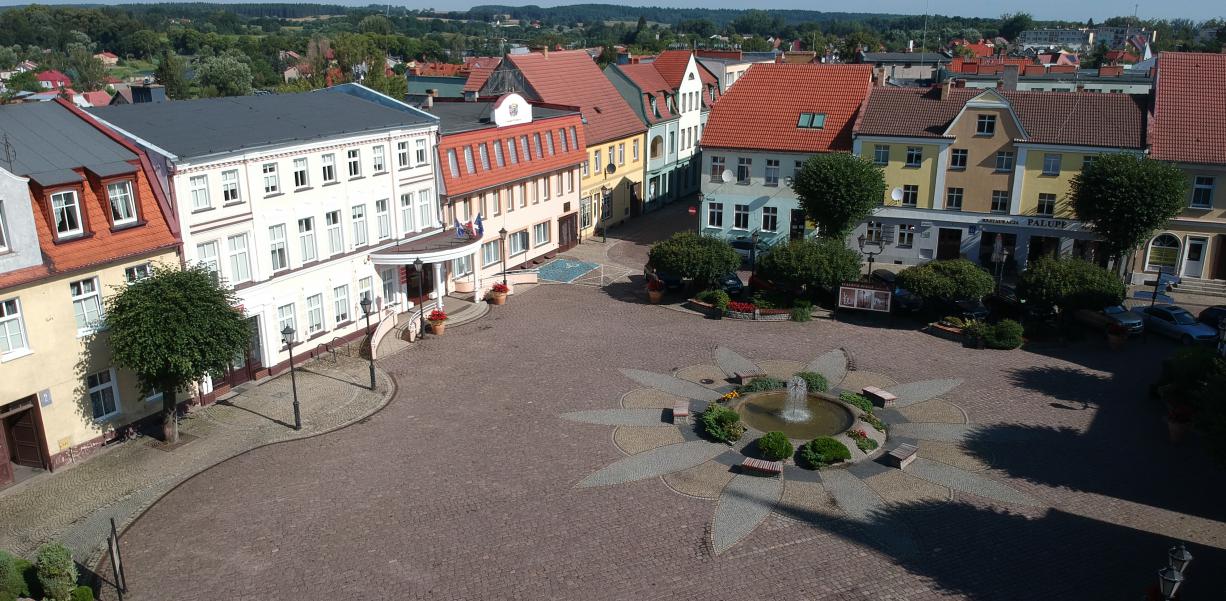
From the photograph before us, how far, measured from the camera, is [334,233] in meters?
34.9

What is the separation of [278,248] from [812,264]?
2216 centimetres

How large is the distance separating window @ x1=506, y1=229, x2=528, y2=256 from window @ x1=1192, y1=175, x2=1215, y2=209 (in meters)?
33.7

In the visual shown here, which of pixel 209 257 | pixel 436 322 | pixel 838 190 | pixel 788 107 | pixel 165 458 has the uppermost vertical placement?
pixel 788 107

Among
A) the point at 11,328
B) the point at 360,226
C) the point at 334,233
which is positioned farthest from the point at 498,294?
the point at 11,328

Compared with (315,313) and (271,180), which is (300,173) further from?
(315,313)

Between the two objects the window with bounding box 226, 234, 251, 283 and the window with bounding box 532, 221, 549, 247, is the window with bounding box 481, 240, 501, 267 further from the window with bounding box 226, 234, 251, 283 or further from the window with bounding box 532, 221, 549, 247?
the window with bounding box 226, 234, 251, 283

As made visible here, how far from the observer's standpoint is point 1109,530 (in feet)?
71.6

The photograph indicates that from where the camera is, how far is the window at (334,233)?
34.5 metres

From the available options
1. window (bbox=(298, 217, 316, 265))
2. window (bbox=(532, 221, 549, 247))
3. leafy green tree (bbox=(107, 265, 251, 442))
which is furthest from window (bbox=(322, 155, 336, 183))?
window (bbox=(532, 221, 549, 247))

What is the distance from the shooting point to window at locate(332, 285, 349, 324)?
3531cm

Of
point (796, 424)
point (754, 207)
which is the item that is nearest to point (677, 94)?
point (754, 207)

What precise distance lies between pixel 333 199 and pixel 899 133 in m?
29.2

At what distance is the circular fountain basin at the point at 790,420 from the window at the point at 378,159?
59.9 ft

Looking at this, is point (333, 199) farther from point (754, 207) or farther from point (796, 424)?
point (754, 207)
